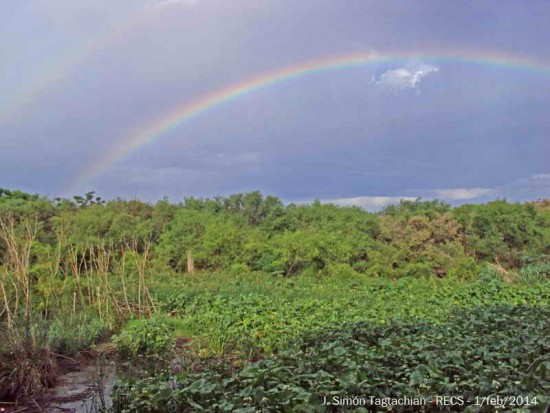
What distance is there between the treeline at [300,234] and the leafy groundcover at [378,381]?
8.19 meters

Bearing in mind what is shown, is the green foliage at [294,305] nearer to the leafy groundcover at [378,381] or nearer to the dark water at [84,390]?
the dark water at [84,390]

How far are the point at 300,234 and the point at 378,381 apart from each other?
9.89m

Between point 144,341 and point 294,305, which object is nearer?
point 144,341

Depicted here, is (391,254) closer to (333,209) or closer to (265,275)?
(333,209)

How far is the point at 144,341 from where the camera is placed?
5.63 m

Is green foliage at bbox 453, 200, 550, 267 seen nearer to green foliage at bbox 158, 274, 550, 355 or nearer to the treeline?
the treeline

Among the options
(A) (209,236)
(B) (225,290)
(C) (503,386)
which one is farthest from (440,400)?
(A) (209,236)

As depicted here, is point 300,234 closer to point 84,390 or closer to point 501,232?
point 501,232

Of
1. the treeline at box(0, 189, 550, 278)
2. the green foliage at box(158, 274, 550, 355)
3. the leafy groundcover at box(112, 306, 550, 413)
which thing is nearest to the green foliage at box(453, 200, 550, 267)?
the treeline at box(0, 189, 550, 278)

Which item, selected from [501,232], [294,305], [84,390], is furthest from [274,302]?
[501,232]

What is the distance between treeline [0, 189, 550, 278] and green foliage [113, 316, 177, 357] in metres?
5.47

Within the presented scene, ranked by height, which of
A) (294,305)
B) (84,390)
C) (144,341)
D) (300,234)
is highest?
(300,234)

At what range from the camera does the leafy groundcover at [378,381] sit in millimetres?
2553

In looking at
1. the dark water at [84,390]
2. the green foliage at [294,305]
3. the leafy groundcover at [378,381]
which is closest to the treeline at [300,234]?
the green foliage at [294,305]
